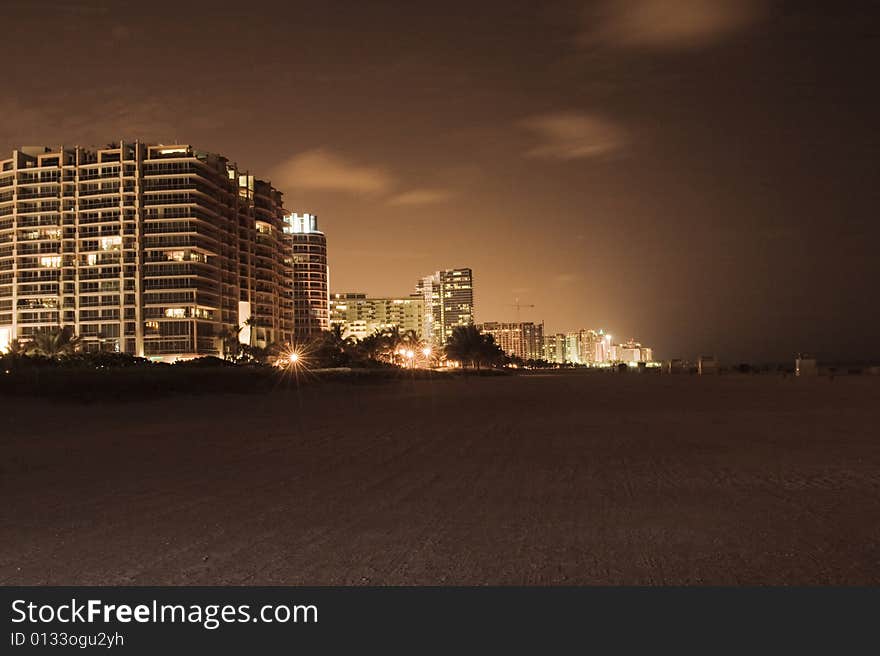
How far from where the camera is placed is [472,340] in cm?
13325

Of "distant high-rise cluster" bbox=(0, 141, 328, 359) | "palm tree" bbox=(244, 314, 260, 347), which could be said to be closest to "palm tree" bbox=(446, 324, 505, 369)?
"palm tree" bbox=(244, 314, 260, 347)

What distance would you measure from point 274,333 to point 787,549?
148393 mm

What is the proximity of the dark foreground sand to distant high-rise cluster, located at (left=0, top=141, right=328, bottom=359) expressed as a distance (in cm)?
10428

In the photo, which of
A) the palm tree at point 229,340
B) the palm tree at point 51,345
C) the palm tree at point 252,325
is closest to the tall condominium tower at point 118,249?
the palm tree at point 229,340

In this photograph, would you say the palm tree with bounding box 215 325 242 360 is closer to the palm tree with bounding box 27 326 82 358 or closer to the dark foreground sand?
the palm tree with bounding box 27 326 82 358

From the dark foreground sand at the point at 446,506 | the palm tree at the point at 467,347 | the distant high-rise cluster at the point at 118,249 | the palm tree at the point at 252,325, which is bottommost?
the dark foreground sand at the point at 446,506

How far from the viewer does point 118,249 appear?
417ft

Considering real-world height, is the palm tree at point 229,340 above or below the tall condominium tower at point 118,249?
below

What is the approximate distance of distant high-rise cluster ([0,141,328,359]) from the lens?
124125 millimetres

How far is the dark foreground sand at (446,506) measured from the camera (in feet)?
26.4

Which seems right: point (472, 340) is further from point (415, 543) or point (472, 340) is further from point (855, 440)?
point (415, 543)

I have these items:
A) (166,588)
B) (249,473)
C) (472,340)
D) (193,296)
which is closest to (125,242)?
(193,296)

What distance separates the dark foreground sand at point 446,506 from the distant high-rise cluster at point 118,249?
342ft

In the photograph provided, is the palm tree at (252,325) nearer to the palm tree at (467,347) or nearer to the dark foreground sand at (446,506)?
the palm tree at (467,347)
